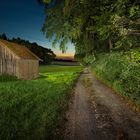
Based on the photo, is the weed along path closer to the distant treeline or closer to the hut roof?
the hut roof

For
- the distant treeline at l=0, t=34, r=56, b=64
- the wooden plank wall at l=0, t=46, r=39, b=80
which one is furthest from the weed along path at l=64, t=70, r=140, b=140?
the distant treeline at l=0, t=34, r=56, b=64

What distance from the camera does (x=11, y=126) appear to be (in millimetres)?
8695

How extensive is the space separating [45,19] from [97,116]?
597 inches

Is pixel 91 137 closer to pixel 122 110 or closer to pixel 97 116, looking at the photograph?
pixel 97 116

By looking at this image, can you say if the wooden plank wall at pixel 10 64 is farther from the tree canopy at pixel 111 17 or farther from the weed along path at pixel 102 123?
the weed along path at pixel 102 123

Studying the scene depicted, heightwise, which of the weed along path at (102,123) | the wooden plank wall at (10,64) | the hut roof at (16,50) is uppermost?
the hut roof at (16,50)

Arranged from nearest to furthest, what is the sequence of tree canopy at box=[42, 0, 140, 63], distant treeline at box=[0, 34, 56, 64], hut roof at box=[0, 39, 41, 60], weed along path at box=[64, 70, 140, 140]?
weed along path at box=[64, 70, 140, 140], tree canopy at box=[42, 0, 140, 63], hut roof at box=[0, 39, 41, 60], distant treeline at box=[0, 34, 56, 64]

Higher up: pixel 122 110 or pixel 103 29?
pixel 103 29

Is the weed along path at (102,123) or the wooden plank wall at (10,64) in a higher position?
the wooden plank wall at (10,64)

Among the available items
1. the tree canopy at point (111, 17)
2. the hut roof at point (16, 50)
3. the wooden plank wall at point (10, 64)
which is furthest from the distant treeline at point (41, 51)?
the tree canopy at point (111, 17)

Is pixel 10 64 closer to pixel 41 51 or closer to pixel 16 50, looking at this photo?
pixel 16 50

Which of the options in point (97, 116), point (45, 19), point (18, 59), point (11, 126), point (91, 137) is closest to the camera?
point (91, 137)

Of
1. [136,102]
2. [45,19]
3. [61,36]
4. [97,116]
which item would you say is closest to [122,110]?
[136,102]

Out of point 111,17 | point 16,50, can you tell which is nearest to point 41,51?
point 16,50
